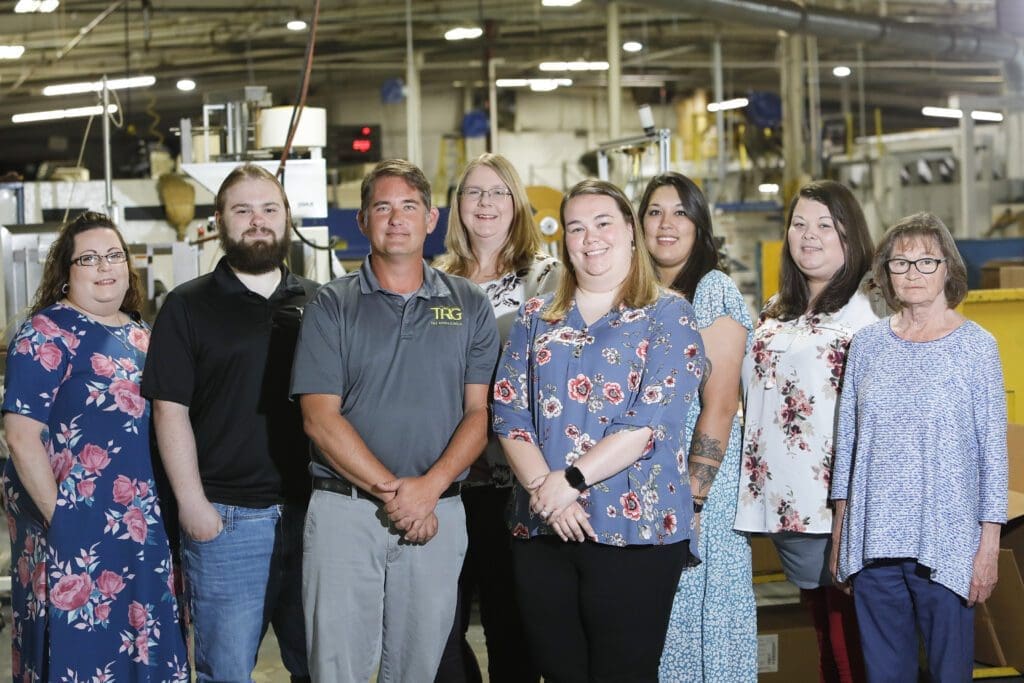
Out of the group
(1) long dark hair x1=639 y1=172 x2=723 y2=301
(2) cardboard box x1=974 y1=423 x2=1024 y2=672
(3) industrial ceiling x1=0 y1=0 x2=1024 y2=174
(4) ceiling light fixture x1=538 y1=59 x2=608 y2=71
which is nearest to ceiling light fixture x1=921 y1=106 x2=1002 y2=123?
(3) industrial ceiling x1=0 y1=0 x2=1024 y2=174

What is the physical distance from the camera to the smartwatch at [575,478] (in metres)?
2.22

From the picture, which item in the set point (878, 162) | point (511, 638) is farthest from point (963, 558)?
point (878, 162)

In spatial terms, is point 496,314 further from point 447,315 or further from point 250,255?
point 250,255

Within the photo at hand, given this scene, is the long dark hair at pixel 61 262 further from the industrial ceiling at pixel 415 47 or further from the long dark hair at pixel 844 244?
Answer: the industrial ceiling at pixel 415 47

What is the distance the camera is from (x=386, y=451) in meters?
2.40

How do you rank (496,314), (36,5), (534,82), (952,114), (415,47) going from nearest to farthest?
(496,314) < (36,5) < (415,47) < (534,82) < (952,114)

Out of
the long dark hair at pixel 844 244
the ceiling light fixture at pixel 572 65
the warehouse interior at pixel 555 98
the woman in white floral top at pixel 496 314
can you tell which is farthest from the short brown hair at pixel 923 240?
the ceiling light fixture at pixel 572 65

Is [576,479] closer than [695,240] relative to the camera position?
Yes

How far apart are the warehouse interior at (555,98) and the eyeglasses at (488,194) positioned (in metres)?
2.34

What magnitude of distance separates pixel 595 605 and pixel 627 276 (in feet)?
2.30

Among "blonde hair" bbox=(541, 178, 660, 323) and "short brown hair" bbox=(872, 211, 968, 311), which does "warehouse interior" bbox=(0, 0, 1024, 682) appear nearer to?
"short brown hair" bbox=(872, 211, 968, 311)

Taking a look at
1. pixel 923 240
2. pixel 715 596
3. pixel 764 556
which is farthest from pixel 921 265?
pixel 764 556

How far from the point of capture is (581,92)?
15.3 meters

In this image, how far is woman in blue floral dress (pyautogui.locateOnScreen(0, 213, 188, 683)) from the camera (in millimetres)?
2618
